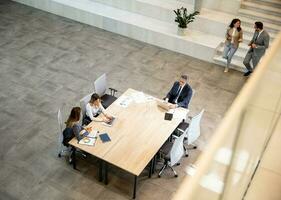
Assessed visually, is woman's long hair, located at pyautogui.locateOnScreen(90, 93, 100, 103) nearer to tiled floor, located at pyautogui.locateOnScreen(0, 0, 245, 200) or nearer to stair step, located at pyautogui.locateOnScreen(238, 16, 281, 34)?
tiled floor, located at pyautogui.locateOnScreen(0, 0, 245, 200)

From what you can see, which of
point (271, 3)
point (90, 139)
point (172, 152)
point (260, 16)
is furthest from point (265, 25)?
point (90, 139)

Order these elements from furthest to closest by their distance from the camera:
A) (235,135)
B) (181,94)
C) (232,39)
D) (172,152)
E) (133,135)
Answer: (232,39), (181,94), (133,135), (172,152), (235,135)

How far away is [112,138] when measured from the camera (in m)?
6.21

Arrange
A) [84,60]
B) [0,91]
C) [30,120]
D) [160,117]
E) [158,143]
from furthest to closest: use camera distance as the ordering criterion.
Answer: [84,60] → [0,91] → [30,120] → [160,117] → [158,143]

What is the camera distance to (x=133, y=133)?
20.8ft

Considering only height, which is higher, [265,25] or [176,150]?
[265,25]

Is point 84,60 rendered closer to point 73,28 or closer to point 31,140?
point 73,28

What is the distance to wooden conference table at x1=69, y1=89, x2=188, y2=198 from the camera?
19.2 feet

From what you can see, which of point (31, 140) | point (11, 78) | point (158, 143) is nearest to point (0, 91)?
point (11, 78)

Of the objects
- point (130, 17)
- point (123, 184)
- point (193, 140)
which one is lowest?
point (123, 184)

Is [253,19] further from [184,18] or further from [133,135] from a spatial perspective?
Result: [133,135]

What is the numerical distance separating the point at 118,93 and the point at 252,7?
4.66m

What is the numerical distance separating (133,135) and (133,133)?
2.0 inches

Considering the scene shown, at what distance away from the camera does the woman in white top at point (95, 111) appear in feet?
21.6
